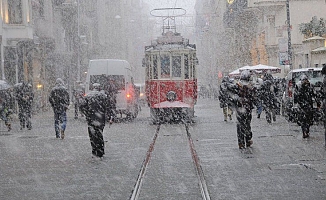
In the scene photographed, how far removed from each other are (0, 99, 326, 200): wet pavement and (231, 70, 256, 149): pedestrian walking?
0.34 meters

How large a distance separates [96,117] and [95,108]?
0.66 feet

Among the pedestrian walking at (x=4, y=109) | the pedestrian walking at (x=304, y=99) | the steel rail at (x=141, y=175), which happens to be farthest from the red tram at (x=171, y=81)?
the pedestrian walking at (x=304, y=99)

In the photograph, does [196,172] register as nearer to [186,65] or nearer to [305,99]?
[305,99]

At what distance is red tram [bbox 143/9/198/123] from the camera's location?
25141 millimetres

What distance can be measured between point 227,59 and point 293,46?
3220 centimetres

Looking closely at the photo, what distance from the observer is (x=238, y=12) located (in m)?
52.2

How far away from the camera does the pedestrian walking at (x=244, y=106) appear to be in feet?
47.1

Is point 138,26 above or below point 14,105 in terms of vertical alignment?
above

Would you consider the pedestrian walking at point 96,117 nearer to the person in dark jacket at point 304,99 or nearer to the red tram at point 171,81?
the person in dark jacket at point 304,99

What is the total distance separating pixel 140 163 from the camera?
12.5 m

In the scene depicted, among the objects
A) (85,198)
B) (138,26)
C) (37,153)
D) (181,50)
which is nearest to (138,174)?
(85,198)

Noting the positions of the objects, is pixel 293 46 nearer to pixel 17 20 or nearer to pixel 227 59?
pixel 17 20

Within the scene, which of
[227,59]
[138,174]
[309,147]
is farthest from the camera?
[227,59]

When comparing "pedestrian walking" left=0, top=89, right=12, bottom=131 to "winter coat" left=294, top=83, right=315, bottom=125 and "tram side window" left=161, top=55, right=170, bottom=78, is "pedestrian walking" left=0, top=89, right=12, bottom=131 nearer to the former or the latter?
"tram side window" left=161, top=55, right=170, bottom=78
